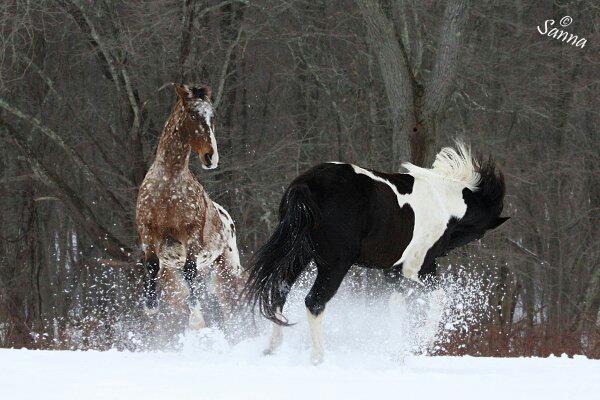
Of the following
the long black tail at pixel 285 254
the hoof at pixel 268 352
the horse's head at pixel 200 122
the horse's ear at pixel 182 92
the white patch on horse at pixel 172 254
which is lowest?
the hoof at pixel 268 352

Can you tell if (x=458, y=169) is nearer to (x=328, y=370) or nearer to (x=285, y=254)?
(x=285, y=254)

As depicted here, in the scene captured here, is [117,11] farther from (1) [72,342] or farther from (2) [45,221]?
(2) [45,221]

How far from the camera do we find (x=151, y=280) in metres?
8.37

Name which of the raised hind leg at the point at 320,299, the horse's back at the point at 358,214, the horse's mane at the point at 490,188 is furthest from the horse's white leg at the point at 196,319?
the horse's mane at the point at 490,188

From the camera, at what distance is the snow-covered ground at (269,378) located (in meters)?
4.72

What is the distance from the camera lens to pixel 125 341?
37.7 ft

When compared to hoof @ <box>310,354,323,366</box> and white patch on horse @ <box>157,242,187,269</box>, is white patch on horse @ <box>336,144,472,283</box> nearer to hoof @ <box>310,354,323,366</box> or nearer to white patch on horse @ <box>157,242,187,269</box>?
hoof @ <box>310,354,323,366</box>

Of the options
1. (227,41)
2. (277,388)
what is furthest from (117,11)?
(277,388)

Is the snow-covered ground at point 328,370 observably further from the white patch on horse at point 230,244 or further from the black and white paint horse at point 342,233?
the white patch on horse at point 230,244

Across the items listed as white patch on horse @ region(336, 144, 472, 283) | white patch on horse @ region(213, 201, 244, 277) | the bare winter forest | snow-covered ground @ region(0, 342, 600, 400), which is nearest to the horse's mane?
white patch on horse @ region(336, 144, 472, 283)

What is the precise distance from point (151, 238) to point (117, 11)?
8.24 meters

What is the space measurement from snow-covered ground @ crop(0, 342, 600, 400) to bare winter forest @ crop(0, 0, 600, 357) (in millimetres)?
6133

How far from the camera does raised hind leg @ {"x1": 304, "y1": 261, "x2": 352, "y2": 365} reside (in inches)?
251

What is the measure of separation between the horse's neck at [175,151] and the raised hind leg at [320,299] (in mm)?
2405
